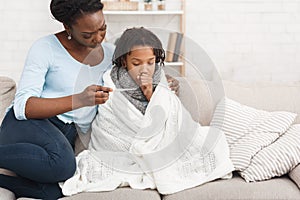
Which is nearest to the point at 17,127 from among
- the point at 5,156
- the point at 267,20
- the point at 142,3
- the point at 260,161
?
the point at 5,156

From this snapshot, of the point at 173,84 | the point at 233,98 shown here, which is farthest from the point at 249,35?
the point at 173,84

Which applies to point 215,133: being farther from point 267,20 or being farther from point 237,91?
point 267,20

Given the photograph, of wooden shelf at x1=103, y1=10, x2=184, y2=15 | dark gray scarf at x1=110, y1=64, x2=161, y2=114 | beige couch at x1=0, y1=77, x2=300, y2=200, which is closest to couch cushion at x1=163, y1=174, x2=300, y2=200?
beige couch at x1=0, y1=77, x2=300, y2=200

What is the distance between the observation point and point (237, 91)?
247cm

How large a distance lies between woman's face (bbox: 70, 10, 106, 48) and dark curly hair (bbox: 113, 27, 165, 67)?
110mm

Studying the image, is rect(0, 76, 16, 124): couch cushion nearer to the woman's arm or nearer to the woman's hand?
the woman's arm

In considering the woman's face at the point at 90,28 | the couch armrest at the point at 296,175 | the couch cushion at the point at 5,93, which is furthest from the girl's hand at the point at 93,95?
the couch armrest at the point at 296,175

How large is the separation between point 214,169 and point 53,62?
2.52 feet

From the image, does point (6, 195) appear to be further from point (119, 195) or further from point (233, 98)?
point (233, 98)

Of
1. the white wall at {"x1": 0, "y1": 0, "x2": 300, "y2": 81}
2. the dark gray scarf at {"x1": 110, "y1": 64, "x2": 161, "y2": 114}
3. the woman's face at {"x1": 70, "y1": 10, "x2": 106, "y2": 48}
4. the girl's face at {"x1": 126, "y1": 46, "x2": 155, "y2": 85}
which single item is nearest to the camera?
the girl's face at {"x1": 126, "y1": 46, "x2": 155, "y2": 85}

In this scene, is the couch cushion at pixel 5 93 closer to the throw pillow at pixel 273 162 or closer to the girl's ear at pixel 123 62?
the girl's ear at pixel 123 62

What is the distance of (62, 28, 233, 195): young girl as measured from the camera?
6.65ft

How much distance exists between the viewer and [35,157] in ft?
6.49

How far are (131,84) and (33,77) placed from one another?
0.42 meters
